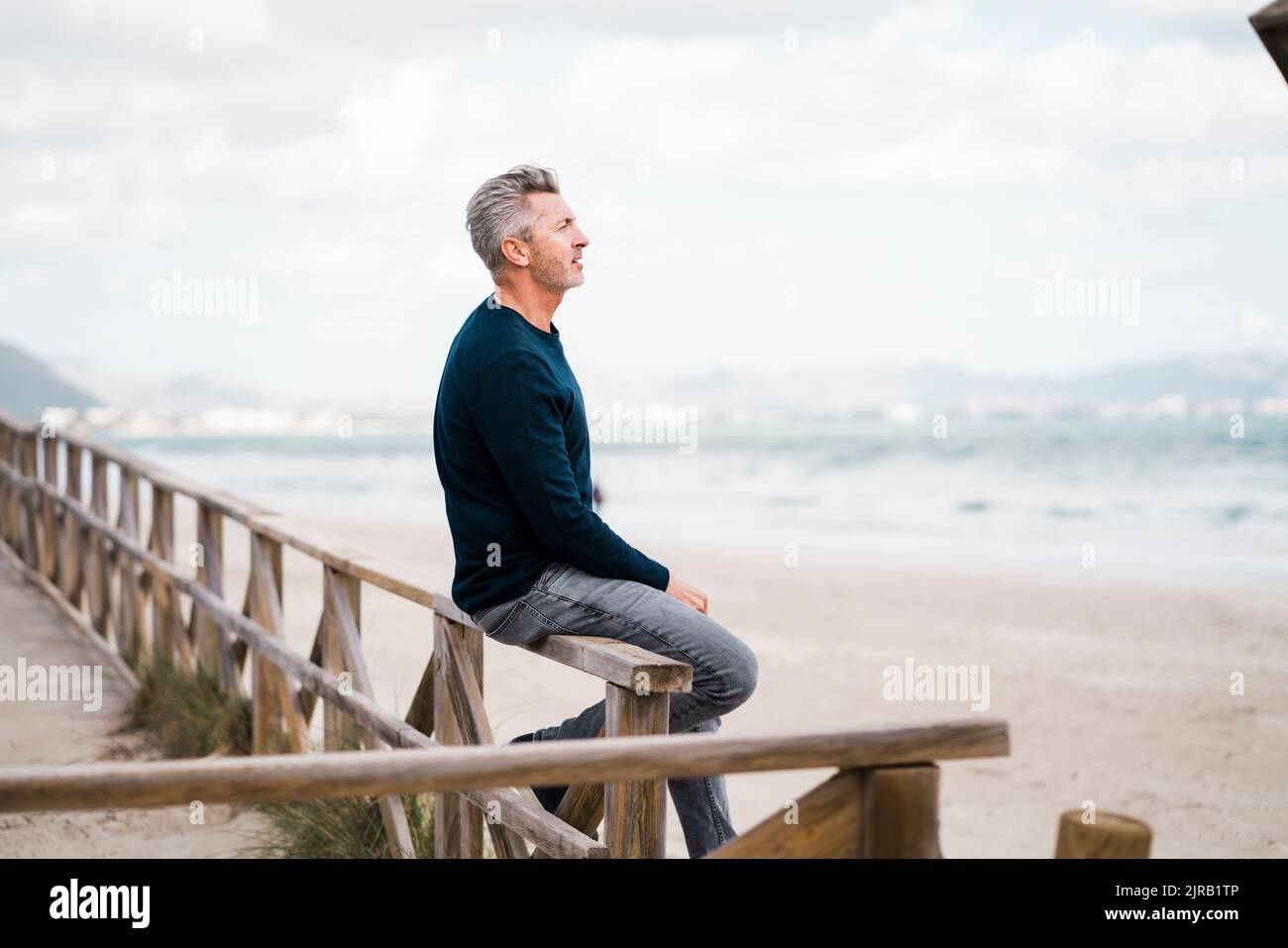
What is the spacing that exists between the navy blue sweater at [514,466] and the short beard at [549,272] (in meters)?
0.10

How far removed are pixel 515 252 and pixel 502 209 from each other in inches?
4.2

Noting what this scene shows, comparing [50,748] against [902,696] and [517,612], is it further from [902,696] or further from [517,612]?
[902,696]

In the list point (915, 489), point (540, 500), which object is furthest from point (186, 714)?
point (915, 489)

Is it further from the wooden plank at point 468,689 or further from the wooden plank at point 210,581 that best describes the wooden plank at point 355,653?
the wooden plank at point 210,581

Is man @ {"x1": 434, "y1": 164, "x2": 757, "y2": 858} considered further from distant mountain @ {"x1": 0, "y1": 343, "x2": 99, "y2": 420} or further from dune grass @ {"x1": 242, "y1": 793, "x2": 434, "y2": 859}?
distant mountain @ {"x1": 0, "y1": 343, "x2": 99, "y2": 420}

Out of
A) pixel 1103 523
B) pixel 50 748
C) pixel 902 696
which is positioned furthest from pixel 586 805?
pixel 1103 523

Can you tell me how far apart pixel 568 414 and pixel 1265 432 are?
4753 centimetres

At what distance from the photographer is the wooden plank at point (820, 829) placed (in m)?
1.75

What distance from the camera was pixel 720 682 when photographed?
8.70 feet

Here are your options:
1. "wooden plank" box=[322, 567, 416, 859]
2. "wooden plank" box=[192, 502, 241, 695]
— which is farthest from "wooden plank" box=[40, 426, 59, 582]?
"wooden plank" box=[322, 567, 416, 859]

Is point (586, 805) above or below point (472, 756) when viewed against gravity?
below

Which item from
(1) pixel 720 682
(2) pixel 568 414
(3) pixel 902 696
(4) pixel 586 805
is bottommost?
(3) pixel 902 696
